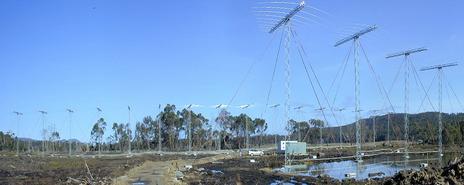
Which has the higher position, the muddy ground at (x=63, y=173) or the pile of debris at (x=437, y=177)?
the pile of debris at (x=437, y=177)

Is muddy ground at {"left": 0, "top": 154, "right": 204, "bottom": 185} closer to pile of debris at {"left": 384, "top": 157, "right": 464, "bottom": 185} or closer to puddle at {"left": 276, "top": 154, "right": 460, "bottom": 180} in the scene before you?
pile of debris at {"left": 384, "top": 157, "right": 464, "bottom": 185}

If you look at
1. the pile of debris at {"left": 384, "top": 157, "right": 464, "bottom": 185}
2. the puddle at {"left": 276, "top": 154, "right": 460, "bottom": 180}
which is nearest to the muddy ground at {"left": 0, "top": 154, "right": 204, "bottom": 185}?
the pile of debris at {"left": 384, "top": 157, "right": 464, "bottom": 185}

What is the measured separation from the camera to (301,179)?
153ft

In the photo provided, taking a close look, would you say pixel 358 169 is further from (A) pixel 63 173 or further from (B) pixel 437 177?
(B) pixel 437 177

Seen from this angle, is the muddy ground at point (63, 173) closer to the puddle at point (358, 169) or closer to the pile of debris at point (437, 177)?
the pile of debris at point (437, 177)

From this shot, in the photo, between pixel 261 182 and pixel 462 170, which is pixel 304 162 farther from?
pixel 462 170

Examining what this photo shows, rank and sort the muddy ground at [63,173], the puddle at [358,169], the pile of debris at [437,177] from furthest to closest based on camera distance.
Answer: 1. the puddle at [358,169]
2. the muddy ground at [63,173]
3. the pile of debris at [437,177]

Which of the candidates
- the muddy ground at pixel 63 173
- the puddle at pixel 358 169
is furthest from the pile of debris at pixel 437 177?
the puddle at pixel 358 169

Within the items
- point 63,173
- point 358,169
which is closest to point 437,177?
point 358,169

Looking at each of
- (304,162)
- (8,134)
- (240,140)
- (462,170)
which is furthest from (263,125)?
(462,170)

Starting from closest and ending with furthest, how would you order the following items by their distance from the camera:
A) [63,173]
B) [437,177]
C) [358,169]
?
[437,177], [63,173], [358,169]

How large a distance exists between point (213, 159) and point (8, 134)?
106 meters

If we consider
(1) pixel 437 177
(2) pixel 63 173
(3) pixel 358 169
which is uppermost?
(1) pixel 437 177

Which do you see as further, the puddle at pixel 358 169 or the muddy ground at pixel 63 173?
the puddle at pixel 358 169
